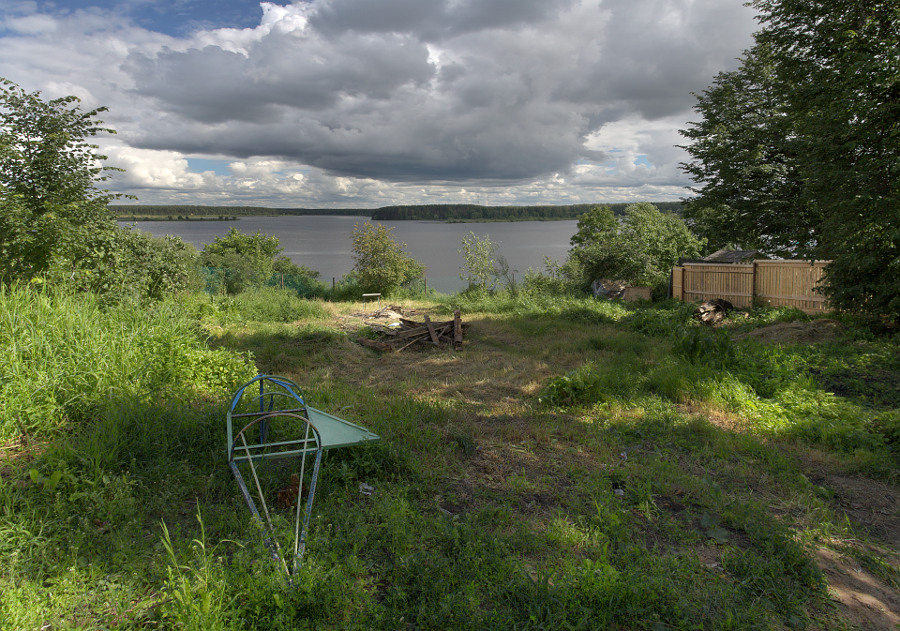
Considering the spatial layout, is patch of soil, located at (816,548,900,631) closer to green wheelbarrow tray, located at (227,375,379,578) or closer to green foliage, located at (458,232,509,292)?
green wheelbarrow tray, located at (227,375,379,578)

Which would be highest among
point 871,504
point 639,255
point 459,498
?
point 639,255

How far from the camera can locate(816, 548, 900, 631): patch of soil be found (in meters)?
2.62

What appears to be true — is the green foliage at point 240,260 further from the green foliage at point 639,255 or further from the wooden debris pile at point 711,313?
the wooden debris pile at point 711,313

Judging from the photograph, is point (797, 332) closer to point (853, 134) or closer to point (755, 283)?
point (853, 134)

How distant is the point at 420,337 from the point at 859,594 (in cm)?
918

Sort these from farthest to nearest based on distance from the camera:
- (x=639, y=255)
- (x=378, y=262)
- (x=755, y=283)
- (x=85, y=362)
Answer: (x=378, y=262) < (x=639, y=255) < (x=755, y=283) < (x=85, y=362)

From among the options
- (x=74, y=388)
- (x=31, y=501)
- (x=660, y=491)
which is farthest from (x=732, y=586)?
(x=74, y=388)

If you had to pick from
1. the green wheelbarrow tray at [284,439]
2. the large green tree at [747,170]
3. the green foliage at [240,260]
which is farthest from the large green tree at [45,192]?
the large green tree at [747,170]

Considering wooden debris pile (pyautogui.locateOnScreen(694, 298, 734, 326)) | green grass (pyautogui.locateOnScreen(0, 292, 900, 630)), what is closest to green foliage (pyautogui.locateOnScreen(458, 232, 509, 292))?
wooden debris pile (pyautogui.locateOnScreen(694, 298, 734, 326))

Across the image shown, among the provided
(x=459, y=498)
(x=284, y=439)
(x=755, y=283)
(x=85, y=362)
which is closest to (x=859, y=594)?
(x=459, y=498)

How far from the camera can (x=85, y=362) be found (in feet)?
16.4

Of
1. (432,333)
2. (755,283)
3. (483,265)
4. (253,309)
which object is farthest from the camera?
(483,265)

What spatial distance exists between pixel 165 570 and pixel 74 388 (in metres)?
2.82

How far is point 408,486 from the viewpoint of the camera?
3.86m
